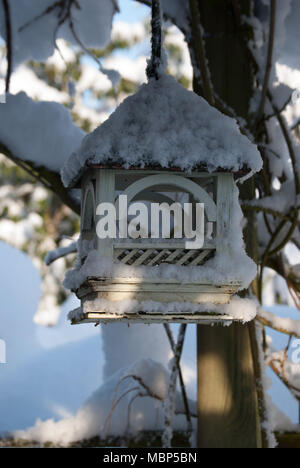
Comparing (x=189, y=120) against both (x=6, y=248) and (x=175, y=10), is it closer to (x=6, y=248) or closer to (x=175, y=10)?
(x=175, y=10)

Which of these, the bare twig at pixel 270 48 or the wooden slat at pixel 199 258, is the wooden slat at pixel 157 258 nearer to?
the wooden slat at pixel 199 258

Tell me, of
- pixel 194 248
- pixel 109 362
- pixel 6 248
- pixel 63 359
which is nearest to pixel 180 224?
pixel 194 248

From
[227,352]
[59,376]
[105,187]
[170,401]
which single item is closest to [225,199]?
[105,187]

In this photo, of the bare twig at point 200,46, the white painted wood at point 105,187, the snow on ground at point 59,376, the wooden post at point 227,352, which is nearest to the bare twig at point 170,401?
the wooden post at point 227,352

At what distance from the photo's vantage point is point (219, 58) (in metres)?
2.09

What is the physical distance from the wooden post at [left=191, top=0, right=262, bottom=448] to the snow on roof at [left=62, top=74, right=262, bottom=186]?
33.4 inches

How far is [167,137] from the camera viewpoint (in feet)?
3.46

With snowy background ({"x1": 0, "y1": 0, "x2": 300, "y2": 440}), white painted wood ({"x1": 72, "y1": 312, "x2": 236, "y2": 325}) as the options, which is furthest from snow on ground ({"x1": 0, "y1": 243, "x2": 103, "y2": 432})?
white painted wood ({"x1": 72, "y1": 312, "x2": 236, "y2": 325})

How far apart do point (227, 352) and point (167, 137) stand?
3.67 feet

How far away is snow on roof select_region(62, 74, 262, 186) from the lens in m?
1.04

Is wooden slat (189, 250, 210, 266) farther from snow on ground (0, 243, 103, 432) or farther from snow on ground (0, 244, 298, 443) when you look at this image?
snow on ground (0, 243, 103, 432)

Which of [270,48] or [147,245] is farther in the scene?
[270,48]

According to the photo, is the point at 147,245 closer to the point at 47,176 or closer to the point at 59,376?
the point at 47,176

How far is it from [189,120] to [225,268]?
283mm
